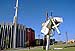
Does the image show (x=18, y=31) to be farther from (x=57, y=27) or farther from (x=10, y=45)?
Result: (x=57, y=27)

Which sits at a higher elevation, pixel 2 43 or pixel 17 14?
pixel 17 14

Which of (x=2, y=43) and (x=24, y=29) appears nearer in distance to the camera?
(x=2, y=43)

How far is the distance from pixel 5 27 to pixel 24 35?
18846mm

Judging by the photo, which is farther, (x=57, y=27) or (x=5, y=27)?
(x=5, y=27)

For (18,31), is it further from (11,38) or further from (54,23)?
(54,23)

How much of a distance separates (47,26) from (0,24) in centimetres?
10426

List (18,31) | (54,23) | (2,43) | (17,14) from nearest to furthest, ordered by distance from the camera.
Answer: (54,23) → (17,14) → (2,43) → (18,31)

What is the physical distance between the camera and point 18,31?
148 metres

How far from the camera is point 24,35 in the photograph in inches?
6122

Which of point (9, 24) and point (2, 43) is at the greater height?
point (9, 24)

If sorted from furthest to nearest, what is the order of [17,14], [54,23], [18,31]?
[18,31], [17,14], [54,23]

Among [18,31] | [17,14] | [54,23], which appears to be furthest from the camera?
[18,31]

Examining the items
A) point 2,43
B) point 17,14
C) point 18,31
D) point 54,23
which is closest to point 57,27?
point 54,23

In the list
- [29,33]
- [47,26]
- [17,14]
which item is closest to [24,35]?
[29,33]
